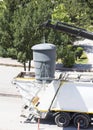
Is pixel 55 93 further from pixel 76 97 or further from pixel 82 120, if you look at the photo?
pixel 82 120

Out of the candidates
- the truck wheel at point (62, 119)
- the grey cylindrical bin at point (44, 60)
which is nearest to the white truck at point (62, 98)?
the truck wheel at point (62, 119)

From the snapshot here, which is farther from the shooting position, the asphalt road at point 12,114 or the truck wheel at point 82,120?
the asphalt road at point 12,114

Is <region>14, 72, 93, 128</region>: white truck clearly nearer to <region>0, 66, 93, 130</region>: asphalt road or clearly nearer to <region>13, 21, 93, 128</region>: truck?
<region>13, 21, 93, 128</region>: truck

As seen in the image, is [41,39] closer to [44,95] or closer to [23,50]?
[23,50]

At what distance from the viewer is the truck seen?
20.1 m

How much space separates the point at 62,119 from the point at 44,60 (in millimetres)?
3179

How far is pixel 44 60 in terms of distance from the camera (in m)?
20.0

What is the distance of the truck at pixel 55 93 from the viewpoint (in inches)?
790

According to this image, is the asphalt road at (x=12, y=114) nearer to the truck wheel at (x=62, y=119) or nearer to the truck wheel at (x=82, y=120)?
the truck wheel at (x=62, y=119)

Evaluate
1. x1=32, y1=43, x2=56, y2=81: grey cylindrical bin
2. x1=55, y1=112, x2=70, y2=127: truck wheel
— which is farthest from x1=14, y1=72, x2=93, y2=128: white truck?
x1=32, y1=43, x2=56, y2=81: grey cylindrical bin

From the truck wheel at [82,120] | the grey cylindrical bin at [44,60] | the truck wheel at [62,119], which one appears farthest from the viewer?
the truck wheel at [62,119]

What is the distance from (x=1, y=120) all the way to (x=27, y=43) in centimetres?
1046

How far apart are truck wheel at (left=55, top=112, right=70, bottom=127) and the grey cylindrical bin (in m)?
1.97

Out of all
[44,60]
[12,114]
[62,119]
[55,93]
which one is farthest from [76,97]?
[12,114]
